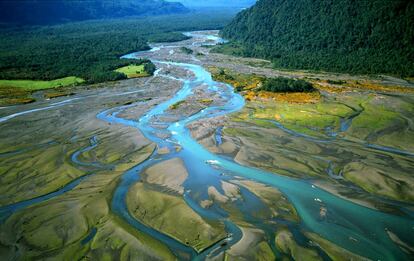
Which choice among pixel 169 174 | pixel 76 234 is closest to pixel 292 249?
pixel 169 174

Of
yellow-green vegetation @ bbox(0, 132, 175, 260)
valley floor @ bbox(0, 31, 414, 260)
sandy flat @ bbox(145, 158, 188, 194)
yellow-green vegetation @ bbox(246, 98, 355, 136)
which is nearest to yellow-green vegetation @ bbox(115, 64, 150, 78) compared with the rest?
valley floor @ bbox(0, 31, 414, 260)

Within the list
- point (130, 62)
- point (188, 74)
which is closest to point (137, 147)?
point (188, 74)

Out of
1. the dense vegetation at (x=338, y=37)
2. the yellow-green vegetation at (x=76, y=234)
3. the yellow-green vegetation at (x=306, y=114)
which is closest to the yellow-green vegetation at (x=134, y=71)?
the dense vegetation at (x=338, y=37)

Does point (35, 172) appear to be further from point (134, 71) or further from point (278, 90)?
point (134, 71)

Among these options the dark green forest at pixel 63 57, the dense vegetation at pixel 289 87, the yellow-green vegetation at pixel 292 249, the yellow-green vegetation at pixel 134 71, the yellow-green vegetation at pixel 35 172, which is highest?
the yellow-green vegetation at pixel 292 249

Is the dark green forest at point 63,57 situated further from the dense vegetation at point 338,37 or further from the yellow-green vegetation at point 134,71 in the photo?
the dense vegetation at point 338,37

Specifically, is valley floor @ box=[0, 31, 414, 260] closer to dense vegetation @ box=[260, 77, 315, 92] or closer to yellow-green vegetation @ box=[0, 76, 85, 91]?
dense vegetation @ box=[260, 77, 315, 92]
